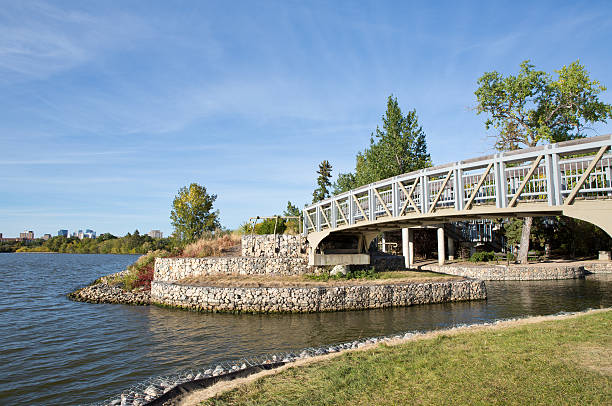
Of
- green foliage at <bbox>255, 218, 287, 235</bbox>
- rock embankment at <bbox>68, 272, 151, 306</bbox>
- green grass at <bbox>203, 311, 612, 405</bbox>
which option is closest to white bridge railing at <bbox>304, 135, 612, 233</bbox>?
green grass at <bbox>203, 311, 612, 405</bbox>

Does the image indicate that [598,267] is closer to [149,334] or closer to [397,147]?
[397,147]

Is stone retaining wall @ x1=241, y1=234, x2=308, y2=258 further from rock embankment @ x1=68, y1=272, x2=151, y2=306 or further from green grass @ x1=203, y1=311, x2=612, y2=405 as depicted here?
green grass @ x1=203, y1=311, x2=612, y2=405

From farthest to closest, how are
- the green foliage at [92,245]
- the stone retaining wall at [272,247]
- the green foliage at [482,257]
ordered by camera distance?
the green foliage at [92,245] → the green foliage at [482,257] → the stone retaining wall at [272,247]

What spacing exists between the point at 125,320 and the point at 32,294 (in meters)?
14.6

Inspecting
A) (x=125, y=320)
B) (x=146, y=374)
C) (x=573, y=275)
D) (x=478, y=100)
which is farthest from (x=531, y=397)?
(x=478, y=100)

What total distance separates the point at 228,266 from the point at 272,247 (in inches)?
119

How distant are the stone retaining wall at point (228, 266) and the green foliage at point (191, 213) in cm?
1178

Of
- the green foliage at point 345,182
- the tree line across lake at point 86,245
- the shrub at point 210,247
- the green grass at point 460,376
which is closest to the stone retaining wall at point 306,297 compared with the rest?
the shrub at point 210,247

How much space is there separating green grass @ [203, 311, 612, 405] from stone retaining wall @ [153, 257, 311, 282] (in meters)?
15.0

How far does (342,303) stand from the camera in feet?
61.7

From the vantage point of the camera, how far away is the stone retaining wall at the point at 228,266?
904 inches

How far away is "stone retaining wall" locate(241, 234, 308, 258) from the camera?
24.1m

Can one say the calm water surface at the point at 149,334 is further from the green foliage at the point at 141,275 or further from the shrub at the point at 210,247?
the shrub at the point at 210,247

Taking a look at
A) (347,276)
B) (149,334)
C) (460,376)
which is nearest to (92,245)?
(347,276)
